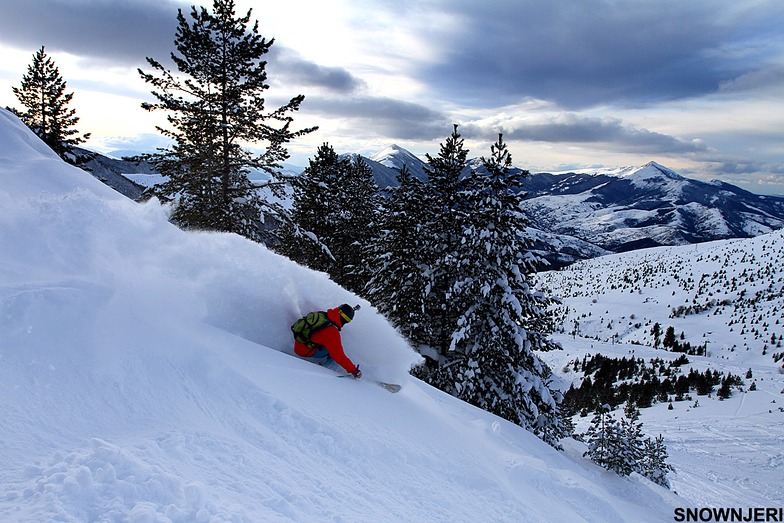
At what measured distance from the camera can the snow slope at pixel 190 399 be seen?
3318 millimetres

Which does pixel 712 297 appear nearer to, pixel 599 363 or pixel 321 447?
pixel 599 363

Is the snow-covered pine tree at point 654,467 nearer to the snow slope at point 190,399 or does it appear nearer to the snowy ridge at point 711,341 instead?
the snowy ridge at point 711,341

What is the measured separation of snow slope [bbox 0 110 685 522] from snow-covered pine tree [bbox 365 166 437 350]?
830cm

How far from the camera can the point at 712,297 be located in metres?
121

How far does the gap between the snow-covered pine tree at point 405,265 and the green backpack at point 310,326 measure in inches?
365

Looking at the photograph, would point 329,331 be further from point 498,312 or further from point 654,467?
point 654,467

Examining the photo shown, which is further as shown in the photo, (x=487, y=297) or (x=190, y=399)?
(x=487, y=297)

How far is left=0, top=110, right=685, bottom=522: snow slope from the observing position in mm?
3318

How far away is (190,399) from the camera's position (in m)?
4.74

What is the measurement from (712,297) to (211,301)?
5888 inches

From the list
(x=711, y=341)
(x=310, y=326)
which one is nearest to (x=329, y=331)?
(x=310, y=326)

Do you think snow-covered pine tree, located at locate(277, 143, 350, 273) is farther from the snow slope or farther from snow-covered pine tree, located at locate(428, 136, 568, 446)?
the snow slope

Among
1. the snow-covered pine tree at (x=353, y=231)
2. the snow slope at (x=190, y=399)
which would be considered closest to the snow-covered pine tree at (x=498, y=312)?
the snow slope at (x=190, y=399)

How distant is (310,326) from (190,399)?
9.64 ft
